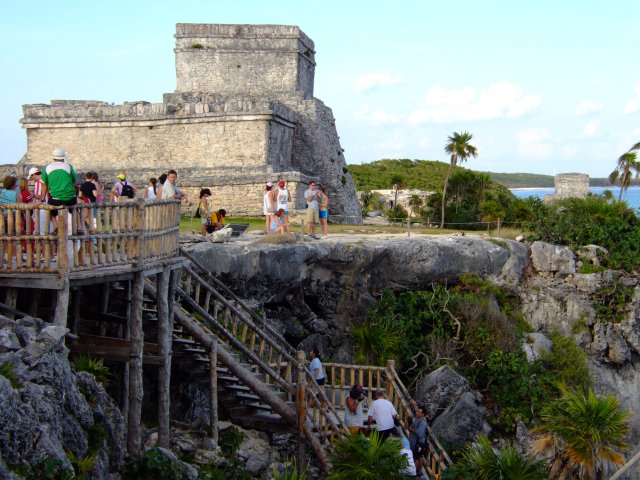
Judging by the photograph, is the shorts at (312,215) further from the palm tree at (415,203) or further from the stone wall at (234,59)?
the palm tree at (415,203)

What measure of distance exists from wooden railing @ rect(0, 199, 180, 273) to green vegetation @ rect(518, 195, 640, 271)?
593 inches

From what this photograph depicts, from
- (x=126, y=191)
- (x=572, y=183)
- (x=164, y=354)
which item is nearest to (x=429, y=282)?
(x=126, y=191)

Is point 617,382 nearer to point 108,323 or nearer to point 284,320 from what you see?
point 284,320

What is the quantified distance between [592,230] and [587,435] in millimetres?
12036

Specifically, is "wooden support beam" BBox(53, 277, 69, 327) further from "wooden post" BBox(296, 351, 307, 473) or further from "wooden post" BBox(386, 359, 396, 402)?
"wooden post" BBox(386, 359, 396, 402)

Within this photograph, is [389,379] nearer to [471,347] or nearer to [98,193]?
[471,347]

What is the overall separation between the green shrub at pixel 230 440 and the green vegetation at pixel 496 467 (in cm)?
329

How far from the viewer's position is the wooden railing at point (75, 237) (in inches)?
404

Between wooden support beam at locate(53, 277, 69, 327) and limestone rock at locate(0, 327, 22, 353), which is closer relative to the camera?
limestone rock at locate(0, 327, 22, 353)

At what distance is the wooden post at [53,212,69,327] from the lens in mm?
10242

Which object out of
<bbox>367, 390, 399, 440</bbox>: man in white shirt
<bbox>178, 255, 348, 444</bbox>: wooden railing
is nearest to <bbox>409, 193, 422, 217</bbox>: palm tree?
<bbox>178, 255, 348, 444</bbox>: wooden railing

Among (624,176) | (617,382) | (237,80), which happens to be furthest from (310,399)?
(624,176)

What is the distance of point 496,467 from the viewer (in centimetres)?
1265

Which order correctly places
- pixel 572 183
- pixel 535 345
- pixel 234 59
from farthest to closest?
pixel 572 183 < pixel 234 59 < pixel 535 345
